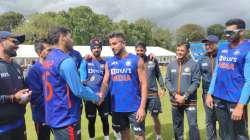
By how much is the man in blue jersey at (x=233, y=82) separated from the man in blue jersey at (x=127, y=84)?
1.33 m

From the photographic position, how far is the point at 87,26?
258ft

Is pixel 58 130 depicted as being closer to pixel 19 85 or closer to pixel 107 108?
pixel 19 85

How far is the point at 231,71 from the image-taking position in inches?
216

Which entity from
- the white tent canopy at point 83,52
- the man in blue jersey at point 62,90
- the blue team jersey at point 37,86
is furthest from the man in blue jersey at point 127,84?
the white tent canopy at point 83,52

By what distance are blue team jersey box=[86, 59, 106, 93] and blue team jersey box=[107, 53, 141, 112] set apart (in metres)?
1.61

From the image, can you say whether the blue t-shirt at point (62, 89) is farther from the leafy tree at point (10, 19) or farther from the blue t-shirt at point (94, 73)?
the leafy tree at point (10, 19)

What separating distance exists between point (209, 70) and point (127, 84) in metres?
2.60

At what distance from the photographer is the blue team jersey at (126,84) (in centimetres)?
595

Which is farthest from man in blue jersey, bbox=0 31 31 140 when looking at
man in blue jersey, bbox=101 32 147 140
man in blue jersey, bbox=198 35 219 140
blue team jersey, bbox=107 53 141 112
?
man in blue jersey, bbox=198 35 219 140

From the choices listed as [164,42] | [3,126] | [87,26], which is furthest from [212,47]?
[164,42]

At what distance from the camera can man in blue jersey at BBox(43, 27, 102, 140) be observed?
177 inches

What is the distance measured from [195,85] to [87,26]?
7320cm

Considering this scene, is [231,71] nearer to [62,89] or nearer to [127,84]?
[127,84]

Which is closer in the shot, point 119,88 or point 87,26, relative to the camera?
point 119,88
